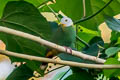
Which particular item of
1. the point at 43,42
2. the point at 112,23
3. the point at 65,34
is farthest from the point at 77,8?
the point at 43,42

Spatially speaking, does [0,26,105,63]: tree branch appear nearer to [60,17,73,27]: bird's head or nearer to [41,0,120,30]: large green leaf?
[60,17,73,27]: bird's head

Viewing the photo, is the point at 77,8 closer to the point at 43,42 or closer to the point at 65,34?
the point at 65,34

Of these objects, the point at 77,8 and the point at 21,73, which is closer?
the point at 21,73

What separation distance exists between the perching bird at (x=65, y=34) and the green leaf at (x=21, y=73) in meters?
0.14

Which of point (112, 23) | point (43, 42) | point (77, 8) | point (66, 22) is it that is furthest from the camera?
point (77, 8)

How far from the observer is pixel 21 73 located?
942mm

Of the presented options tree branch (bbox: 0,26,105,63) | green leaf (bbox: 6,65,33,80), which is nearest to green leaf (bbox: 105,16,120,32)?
tree branch (bbox: 0,26,105,63)

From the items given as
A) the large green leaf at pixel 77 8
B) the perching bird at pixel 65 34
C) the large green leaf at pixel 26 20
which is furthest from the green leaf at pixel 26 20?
the large green leaf at pixel 77 8

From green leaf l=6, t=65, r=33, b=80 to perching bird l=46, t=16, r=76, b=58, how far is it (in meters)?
0.14

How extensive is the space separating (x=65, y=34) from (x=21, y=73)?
0.77ft

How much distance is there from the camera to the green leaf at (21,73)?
944 mm

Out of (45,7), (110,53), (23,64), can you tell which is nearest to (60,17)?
(45,7)

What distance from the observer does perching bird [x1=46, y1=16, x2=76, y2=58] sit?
1031mm

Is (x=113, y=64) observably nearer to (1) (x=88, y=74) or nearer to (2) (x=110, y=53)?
(2) (x=110, y=53)
